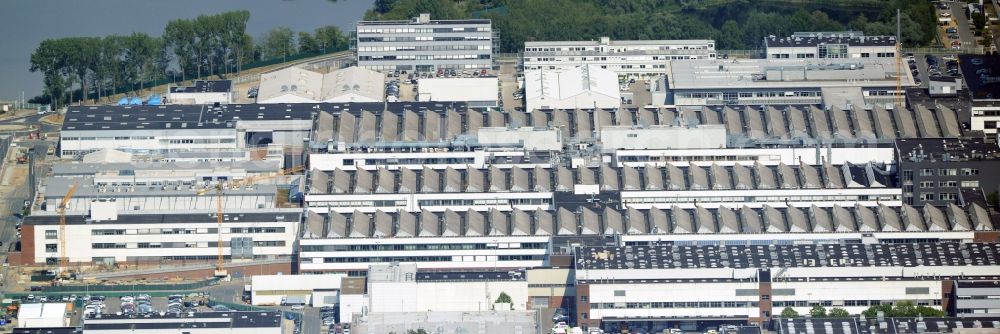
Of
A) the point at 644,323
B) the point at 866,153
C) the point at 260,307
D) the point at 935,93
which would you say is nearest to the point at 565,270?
the point at 644,323

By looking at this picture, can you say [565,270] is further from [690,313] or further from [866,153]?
[866,153]

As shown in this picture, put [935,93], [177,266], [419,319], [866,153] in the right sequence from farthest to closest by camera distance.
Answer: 1. [935,93]
2. [866,153]
3. [177,266]
4. [419,319]

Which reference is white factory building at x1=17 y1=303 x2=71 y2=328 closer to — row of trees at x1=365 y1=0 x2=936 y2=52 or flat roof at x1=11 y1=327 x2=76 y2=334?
flat roof at x1=11 y1=327 x2=76 y2=334

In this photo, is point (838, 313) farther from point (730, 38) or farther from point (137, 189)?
point (730, 38)

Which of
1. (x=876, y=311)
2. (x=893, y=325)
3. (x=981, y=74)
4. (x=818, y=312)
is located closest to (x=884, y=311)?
(x=876, y=311)

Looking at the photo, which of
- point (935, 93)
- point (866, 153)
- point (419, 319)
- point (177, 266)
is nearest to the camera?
point (419, 319)

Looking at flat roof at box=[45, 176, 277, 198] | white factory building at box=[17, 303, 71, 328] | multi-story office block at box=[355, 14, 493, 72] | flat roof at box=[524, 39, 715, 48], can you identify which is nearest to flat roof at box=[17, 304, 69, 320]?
white factory building at box=[17, 303, 71, 328]

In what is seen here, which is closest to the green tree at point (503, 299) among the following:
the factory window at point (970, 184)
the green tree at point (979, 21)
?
the factory window at point (970, 184)

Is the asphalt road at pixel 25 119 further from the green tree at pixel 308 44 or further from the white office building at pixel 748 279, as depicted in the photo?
the white office building at pixel 748 279
